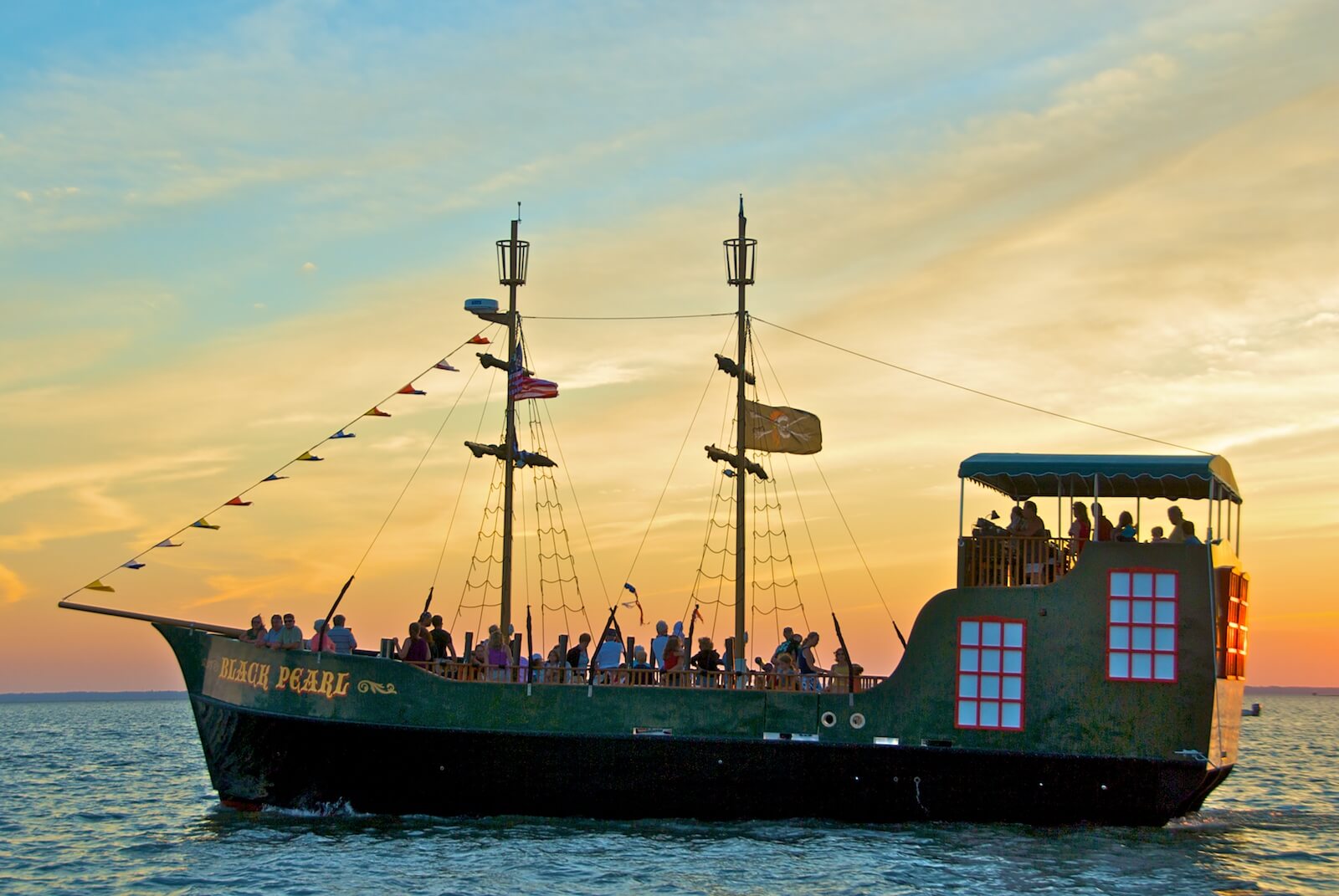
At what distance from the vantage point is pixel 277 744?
70.0 ft

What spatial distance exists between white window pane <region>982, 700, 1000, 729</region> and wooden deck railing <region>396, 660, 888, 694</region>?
1.42 meters

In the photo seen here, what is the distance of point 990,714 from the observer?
64.9 ft

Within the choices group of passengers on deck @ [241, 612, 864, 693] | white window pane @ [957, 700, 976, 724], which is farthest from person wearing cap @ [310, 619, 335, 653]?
white window pane @ [957, 700, 976, 724]

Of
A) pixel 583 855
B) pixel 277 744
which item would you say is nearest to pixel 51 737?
pixel 277 744

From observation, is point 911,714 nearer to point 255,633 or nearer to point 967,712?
point 967,712

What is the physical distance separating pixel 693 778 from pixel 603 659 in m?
2.21

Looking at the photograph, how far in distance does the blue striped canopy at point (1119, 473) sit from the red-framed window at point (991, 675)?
2058 millimetres

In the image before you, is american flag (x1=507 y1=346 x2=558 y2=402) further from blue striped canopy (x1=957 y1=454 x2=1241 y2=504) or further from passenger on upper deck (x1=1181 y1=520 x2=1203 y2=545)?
passenger on upper deck (x1=1181 y1=520 x2=1203 y2=545)

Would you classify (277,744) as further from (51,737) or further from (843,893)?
(51,737)

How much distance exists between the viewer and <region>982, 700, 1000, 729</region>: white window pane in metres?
19.8

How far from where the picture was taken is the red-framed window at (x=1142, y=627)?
1934cm

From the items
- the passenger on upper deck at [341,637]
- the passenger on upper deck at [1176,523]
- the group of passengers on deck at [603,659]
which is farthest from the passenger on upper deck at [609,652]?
the passenger on upper deck at [1176,523]

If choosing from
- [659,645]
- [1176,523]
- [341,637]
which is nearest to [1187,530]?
[1176,523]

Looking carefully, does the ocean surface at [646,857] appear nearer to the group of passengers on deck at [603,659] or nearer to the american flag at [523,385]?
the group of passengers on deck at [603,659]
